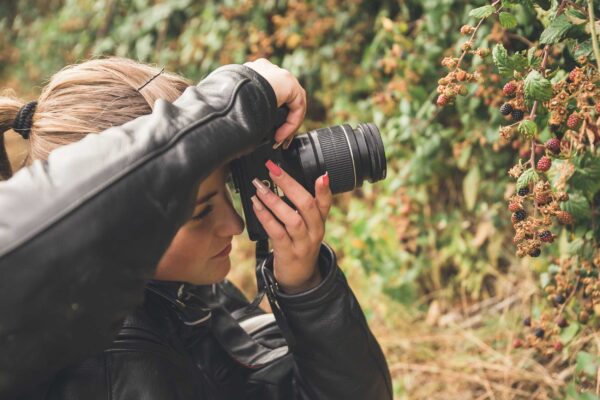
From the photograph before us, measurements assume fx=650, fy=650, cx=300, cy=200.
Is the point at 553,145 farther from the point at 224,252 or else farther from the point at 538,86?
the point at 224,252

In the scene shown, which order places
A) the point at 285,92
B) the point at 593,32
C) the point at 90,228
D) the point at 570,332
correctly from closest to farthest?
the point at 90,228
the point at 593,32
the point at 285,92
the point at 570,332

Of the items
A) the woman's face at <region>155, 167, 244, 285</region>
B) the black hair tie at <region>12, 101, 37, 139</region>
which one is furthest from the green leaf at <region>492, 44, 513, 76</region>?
the black hair tie at <region>12, 101, 37, 139</region>

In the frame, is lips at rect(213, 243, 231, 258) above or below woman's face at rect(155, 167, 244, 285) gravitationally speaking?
below

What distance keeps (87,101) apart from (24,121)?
0.42 ft

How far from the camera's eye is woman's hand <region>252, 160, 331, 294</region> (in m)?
1.11

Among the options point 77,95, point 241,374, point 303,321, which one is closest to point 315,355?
point 303,321

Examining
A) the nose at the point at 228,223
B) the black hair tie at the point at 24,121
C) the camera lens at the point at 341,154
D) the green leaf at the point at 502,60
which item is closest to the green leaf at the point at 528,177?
the green leaf at the point at 502,60

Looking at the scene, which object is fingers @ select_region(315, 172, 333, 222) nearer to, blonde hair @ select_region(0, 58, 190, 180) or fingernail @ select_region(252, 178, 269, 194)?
fingernail @ select_region(252, 178, 269, 194)

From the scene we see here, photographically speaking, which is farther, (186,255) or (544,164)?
(186,255)

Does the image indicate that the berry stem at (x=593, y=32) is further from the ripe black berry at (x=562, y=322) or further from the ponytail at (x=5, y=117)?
the ponytail at (x=5, y=117)

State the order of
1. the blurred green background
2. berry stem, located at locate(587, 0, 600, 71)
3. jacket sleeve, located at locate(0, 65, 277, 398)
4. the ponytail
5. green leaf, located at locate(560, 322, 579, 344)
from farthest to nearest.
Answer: the blurred green background, green leaf, located at locate(560, 322, 579, 344), the ponytail, berry stem, located at locate(587, 0, 600, 71), jacket sleeve, located at locate(0, 65, 277, 398)

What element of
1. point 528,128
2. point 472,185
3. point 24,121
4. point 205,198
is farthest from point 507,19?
point 472,185

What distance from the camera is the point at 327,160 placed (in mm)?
1143

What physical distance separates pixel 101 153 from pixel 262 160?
39 centimetres
